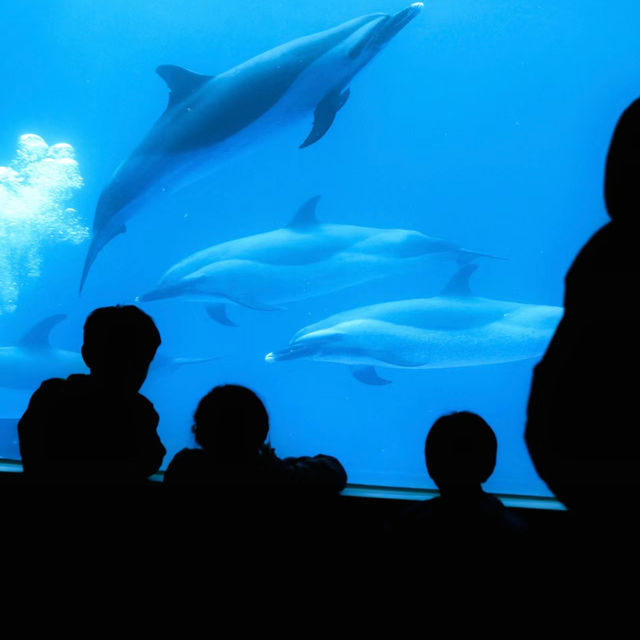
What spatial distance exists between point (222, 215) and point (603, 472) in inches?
1337

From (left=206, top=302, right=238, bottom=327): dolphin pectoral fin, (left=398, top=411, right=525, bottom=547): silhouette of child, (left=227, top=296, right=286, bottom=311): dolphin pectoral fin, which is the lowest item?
(left=398, top=411, right=525, bottom=547): silhouette of child

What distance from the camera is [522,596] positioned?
1296 mm

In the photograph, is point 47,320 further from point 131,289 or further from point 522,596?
point 131,289

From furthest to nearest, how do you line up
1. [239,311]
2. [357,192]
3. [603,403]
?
[357,192]
[239,311]
[603,403]

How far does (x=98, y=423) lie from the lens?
1.59 meters

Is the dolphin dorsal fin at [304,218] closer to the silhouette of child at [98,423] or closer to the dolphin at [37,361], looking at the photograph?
the dolphin at [37,361]

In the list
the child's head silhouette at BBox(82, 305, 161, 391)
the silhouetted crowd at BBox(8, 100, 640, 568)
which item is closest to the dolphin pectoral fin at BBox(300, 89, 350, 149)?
the child's head silhouette at BBox(82, 305, 161, 391)

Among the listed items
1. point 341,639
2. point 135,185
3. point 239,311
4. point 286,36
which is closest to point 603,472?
point 341,639

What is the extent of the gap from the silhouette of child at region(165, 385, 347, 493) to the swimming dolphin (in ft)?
25.2

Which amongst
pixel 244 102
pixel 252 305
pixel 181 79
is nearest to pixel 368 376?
pixel 252 305

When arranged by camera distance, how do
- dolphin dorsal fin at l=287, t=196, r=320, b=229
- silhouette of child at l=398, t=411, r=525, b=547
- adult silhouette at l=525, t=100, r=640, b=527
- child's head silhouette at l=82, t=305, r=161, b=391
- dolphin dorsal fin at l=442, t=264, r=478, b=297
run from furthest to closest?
dolphin dorsal fin at l=287, t=196, r=320, b=229, dolphin dorsal fin at l=442, t=264, r=478, b=297, child's head silhouette at l=82, t=305, r=161, b=391, silhouette of child at l=398, t=411, r=525, b=547, adult silhouette at l=525, t=100, r=640, b=527

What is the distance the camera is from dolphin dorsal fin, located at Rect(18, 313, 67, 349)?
818 centimetres

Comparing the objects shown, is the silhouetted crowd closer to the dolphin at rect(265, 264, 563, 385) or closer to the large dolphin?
the large dolphin

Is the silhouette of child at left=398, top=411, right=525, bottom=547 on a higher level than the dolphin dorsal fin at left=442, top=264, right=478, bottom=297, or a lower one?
lower
